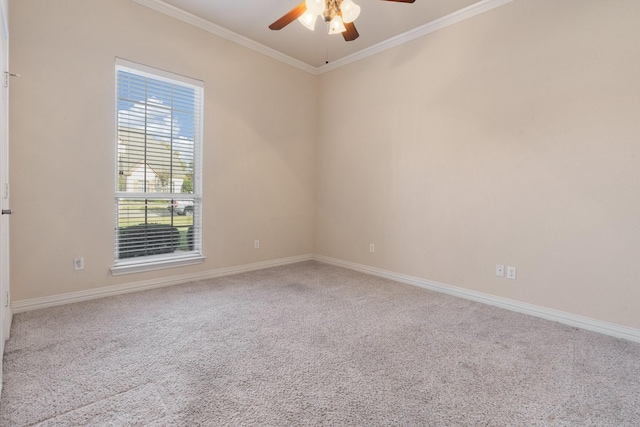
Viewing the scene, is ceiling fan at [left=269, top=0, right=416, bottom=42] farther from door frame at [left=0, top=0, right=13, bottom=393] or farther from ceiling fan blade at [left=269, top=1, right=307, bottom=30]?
door frame at [left=0, top=0, right=13, bottom=393]

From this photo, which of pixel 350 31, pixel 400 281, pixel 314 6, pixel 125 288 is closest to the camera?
pixel 314 6

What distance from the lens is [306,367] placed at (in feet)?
6.50

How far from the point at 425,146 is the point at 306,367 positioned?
110 inches

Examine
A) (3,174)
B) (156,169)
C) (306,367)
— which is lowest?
(306,367)

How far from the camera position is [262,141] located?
4359mm

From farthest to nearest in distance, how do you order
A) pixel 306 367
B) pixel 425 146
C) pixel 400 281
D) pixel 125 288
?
pixel 400 281 < pixel 425 146 < pixel 125 288 < pixel 306 367

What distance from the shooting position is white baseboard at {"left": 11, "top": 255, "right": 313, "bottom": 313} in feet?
9.10

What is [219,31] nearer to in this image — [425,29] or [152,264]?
[425,29]

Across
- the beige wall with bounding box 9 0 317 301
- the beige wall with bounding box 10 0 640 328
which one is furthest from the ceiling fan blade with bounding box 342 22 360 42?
the beige wall with bounding box 9 0 317 301

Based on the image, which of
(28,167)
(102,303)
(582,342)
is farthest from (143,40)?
(582,342)

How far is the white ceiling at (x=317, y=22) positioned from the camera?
10.6ft

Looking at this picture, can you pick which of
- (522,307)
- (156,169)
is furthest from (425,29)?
(156,169)

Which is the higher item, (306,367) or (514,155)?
(514,155)

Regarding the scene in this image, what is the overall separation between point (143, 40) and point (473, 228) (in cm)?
393
